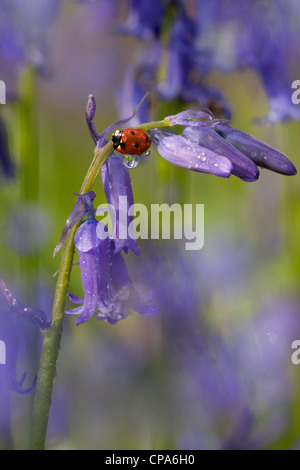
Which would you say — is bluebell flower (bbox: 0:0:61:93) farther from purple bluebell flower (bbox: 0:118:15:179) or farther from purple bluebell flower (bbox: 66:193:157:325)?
purple bluebell flower (bbox: 66:193:157:325)

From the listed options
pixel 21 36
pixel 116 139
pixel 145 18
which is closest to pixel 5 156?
pixel 21 36

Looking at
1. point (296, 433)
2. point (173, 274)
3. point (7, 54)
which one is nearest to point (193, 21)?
point (7, 54)

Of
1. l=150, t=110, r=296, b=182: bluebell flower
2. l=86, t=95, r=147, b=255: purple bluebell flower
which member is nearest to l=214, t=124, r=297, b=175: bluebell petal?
l=150, t=110, r=296, b=182: bluebell flower

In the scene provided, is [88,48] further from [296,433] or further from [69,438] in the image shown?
[296,433]

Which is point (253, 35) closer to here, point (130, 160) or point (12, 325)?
point (130, 160)

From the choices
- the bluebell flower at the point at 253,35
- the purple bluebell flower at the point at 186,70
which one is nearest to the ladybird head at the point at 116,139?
the purple bluebell flower at the point at 186,70

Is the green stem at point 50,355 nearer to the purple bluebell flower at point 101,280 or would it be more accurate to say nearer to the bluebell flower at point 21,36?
the purple bluebell flower at point 101,280
